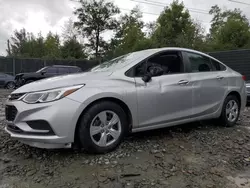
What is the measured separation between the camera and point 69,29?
34469 millimetres

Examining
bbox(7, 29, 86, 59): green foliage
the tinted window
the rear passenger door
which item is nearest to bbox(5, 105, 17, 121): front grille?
the rear passenger door

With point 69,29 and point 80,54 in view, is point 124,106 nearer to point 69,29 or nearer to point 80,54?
point 80,54

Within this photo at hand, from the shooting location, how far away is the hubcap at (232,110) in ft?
16.2

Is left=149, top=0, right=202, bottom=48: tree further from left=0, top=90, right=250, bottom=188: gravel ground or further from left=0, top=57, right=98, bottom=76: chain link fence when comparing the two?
left=0, top=90, right=250, bottom=188: gravel ground

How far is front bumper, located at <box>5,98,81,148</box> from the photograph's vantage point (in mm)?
3043

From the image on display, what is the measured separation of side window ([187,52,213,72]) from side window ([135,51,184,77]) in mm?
255

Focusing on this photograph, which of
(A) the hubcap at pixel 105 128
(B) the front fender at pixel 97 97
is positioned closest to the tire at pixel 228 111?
(B) the front fender at pixel 97 97

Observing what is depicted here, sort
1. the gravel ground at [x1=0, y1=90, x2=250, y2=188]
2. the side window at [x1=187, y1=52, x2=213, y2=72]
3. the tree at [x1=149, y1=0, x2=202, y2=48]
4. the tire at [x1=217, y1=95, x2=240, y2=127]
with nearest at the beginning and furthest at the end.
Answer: the gravel ground at [x1=0, y1=90, x2=250, y2=188], the side window at [x1=187, y1=52, x2=213, y2=72], the tire at [x1=217, y1=95, x2=240, y2=127], the tree at [x1=149, y1=0, x2=202, y2=48]

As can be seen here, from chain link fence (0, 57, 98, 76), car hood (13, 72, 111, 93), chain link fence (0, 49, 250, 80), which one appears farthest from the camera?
chain link fence (0, 57, 98, 76)

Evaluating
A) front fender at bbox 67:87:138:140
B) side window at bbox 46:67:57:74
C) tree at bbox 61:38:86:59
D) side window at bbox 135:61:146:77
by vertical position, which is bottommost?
front fender at bbox 67:87:138:140

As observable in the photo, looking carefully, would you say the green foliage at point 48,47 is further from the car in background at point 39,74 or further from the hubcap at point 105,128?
the hubcap at point 105,128

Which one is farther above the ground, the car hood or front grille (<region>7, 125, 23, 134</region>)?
the car hood

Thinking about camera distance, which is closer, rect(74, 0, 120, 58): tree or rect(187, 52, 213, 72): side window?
rect(187, 52, 213, 72): side window

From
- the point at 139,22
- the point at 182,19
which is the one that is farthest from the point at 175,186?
the point at 139,22
